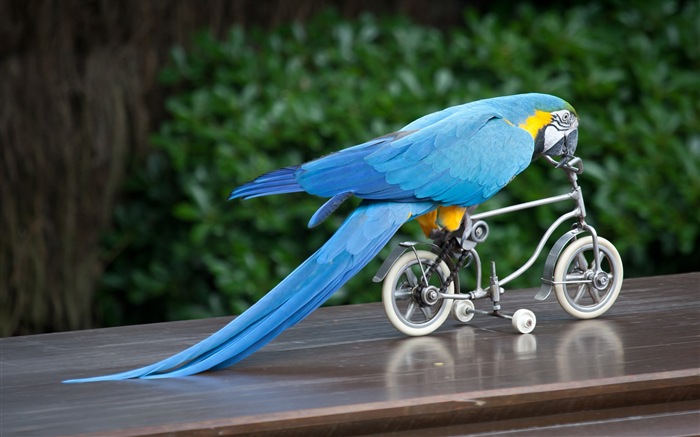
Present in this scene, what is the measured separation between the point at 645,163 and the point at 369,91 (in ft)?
3.11

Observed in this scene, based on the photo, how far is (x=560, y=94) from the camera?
3.29m

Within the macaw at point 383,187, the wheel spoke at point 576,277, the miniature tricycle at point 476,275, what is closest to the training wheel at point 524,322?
the miniature tricycle at point 476,275

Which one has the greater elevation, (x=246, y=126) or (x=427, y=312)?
(x=246, y=126)

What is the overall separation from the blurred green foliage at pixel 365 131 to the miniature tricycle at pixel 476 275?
1.16 meters

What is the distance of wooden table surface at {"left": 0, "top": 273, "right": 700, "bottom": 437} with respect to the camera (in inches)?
54.3

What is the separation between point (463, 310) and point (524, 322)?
0.16 m

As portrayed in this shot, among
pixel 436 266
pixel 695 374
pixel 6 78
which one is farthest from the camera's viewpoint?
pixel 6 78

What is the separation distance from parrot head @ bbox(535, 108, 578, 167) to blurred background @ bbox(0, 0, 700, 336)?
Result: 1.24 metres

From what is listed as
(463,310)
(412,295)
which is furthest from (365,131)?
(412,295)

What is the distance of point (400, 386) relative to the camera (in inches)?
58.4

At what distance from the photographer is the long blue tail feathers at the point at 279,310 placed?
5.25 feet

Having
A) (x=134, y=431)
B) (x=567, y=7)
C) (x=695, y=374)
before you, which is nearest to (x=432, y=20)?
(x=567, y=7)

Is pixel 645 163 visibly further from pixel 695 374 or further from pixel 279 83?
pixel 695 374

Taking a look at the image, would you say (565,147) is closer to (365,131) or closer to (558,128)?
(558,128)
